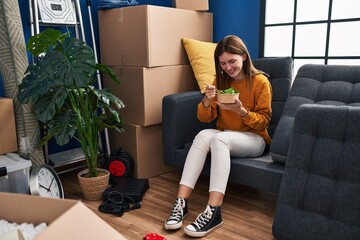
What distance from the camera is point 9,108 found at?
6.34ft

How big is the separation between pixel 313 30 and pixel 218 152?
138 centimetres

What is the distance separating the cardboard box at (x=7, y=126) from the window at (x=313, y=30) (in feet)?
6.29

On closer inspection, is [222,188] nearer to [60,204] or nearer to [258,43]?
[60,204]

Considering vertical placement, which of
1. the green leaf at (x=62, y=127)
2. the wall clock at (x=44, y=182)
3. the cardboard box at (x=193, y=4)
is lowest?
the wall clock at (x=44, y=182)

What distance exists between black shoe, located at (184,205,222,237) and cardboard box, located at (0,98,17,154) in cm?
112

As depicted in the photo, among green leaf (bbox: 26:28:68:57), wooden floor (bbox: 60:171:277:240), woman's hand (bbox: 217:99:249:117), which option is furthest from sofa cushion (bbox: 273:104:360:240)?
green leaf (bbox: 26:28:68:57)

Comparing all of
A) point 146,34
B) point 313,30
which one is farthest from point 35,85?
point 313,30

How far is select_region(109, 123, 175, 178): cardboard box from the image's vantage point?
96.6 inches

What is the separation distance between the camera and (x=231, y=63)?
1930 mm

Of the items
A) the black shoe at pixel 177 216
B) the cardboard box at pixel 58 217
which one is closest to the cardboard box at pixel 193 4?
the black shoe at pixel 177 216

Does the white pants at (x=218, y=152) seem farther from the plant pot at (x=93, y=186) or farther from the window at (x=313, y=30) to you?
the window at (x=313, y=30)

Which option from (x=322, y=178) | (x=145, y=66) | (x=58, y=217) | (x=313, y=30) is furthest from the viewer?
(x=313, y=30)

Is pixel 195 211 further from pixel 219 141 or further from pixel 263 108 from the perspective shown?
pixel 263 108

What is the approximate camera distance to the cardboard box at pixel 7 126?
191cm
